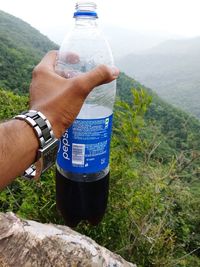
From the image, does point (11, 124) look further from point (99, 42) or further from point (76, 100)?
point (99, 42)

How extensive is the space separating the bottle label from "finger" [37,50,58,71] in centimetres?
29

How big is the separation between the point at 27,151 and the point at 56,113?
0.21m

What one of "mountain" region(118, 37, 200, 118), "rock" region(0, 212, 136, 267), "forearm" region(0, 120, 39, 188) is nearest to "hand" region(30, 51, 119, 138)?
"forearm" region(0, 120, 39, 188)

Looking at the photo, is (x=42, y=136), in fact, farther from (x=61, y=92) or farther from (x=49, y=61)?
(x=49, y=61)

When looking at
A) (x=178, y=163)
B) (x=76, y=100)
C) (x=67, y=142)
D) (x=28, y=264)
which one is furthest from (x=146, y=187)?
(x=76, y=100)

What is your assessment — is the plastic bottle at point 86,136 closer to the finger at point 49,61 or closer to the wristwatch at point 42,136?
the finger at point 49,61

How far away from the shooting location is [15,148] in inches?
60.3

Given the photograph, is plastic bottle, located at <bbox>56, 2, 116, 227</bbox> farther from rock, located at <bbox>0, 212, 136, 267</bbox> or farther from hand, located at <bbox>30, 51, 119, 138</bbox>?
rock, located at <bbox>0, 212, 136, 267</bbox>

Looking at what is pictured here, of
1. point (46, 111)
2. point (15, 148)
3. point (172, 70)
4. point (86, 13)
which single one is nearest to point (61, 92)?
point (46, 111)

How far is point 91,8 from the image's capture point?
69.0 inches

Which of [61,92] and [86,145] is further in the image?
[86,145]

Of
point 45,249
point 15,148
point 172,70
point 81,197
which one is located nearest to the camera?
point 15,148

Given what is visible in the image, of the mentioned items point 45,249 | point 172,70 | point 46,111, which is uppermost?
point 46,111

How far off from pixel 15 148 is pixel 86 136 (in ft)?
1.23
